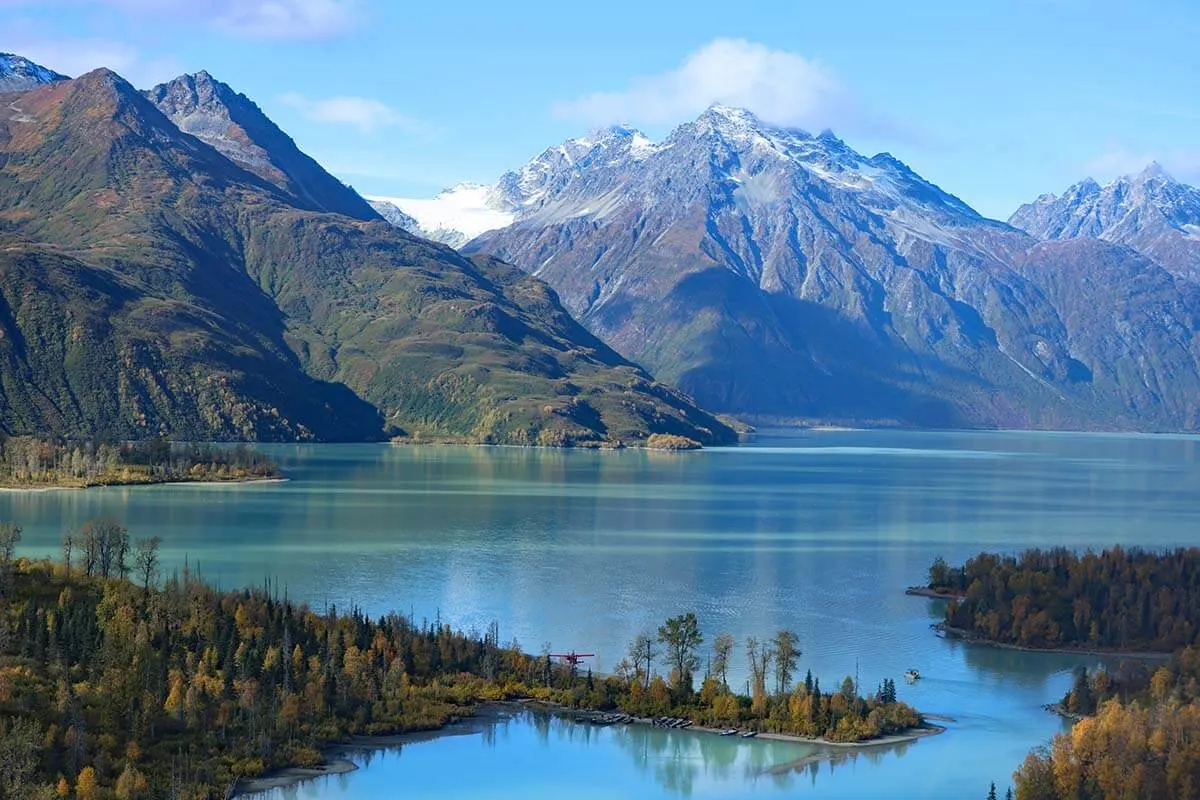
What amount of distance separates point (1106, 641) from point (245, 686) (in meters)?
64.6

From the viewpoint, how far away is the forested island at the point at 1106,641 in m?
76.0

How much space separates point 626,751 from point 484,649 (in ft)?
56.0

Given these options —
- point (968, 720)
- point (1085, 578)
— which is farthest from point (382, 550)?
point (968, 720)

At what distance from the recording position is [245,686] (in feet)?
285

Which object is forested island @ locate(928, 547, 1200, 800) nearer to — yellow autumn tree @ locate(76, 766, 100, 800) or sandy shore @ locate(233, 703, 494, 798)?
sandy shore @ locate(233, 703, 494, 798)

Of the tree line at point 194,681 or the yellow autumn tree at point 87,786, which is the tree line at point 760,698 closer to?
the tree line at point 194,681

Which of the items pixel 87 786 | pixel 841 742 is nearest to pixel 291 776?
pixel 87 786

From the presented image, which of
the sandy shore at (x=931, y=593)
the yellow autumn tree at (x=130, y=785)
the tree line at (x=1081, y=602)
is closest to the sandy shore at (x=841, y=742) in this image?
the yellow autumn tree at (x=130, y=785)

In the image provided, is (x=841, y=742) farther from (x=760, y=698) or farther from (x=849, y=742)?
(x=760, y=698)

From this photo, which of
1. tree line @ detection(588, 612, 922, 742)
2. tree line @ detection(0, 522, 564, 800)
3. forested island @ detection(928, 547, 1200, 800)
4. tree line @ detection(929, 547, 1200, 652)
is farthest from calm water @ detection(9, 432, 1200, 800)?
tree line @ detection(0, 522, 564, 800)

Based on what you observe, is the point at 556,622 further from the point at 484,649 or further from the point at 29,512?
the point at 29,512

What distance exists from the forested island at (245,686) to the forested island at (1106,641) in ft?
42.9

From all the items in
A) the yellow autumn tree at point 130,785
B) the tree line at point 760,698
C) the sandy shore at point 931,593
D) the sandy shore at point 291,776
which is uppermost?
the sandy shore at point 931,593

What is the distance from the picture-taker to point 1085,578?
131 meters
